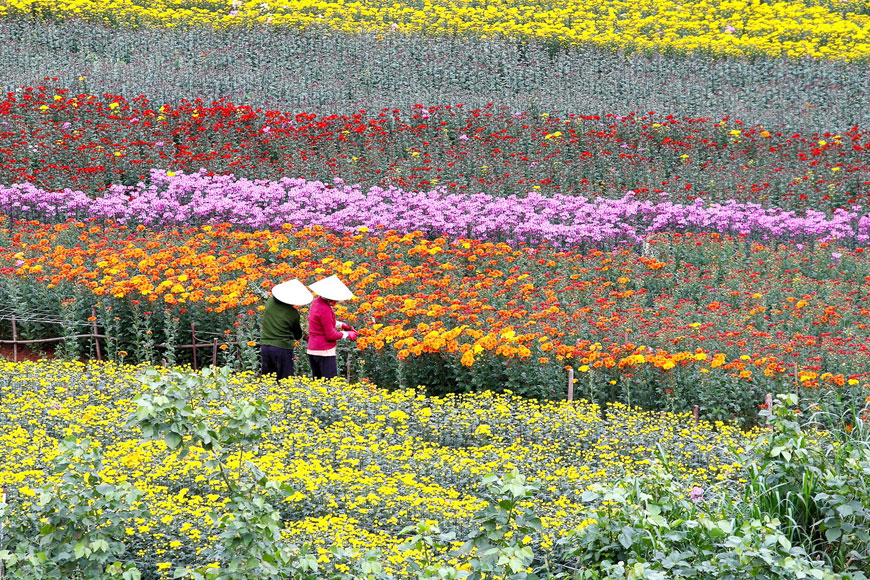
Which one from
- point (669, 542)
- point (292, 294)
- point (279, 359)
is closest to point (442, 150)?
point (292, 294)

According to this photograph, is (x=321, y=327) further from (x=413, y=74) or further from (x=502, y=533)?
(x=413, y=74)

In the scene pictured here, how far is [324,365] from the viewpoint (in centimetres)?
900

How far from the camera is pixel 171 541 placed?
551 cm

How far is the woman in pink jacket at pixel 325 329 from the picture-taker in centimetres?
888

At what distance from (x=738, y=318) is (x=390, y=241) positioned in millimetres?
3742

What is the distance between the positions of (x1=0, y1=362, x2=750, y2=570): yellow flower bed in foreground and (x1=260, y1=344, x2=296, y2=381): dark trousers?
0.46 metres

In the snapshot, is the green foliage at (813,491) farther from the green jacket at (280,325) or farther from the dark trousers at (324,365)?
the green jacket at (280,325)

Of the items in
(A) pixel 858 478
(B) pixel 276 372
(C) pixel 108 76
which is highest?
(C) pixel 108 76

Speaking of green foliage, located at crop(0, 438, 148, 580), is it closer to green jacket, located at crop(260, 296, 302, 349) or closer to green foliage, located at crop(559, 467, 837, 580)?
green foliage, located at crop(559, 467, 837, 580)

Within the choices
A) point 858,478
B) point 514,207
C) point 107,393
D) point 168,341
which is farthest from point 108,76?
point 858,478

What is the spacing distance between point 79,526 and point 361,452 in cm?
212

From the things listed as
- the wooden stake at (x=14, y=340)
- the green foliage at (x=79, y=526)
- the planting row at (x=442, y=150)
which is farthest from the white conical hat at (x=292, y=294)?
the planting row at (x=442, y=150)

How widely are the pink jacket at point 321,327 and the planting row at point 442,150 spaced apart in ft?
17.5

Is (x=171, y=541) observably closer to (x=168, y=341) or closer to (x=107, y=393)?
(x=107, y=393)
